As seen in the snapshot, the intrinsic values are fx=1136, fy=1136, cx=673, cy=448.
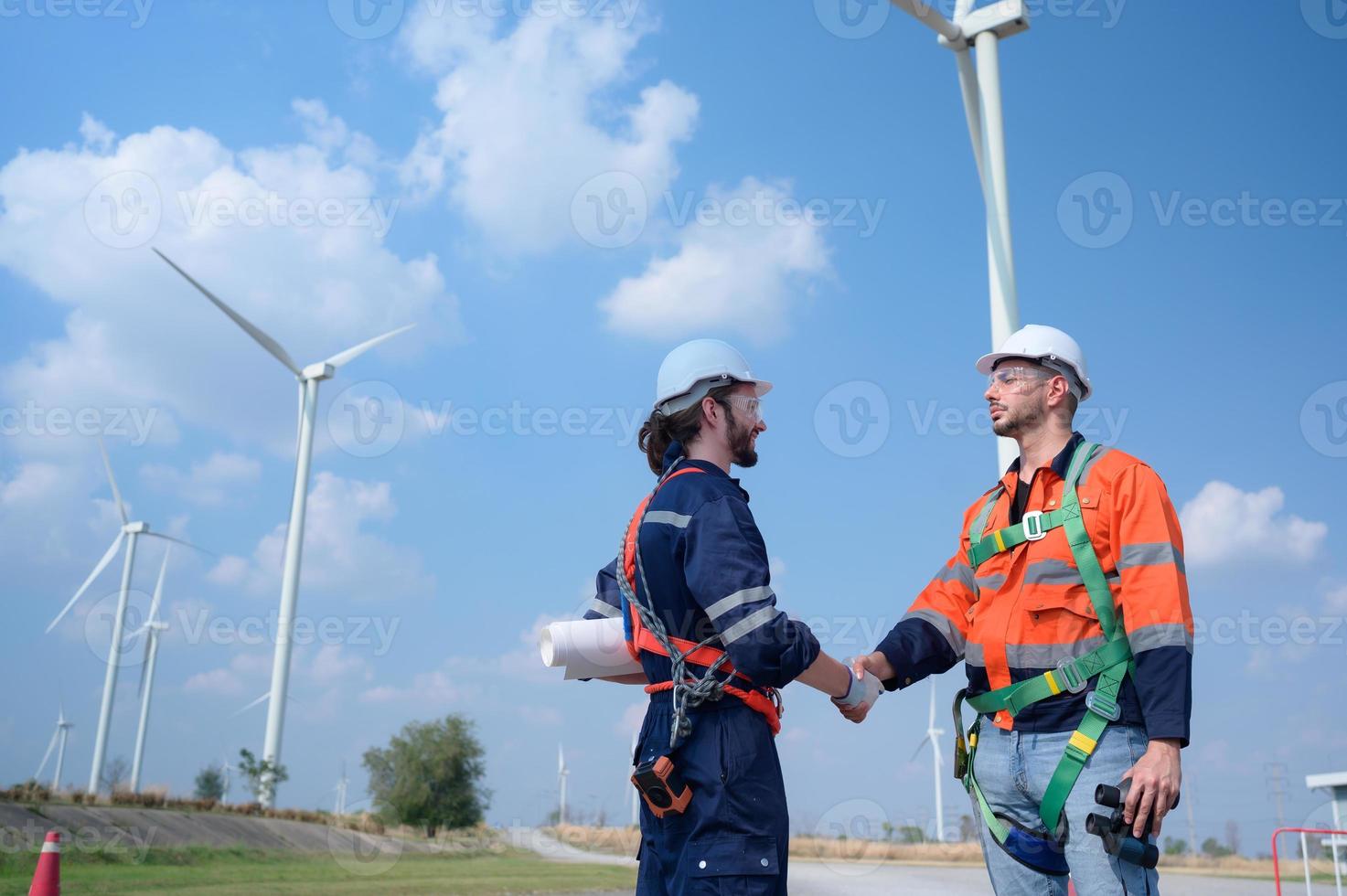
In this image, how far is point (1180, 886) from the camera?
24172 millimetres

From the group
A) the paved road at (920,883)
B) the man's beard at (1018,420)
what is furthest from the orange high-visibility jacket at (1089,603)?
the paved road at (920,883)

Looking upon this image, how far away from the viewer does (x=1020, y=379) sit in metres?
5.68

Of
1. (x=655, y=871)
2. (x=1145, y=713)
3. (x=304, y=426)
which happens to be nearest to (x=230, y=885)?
(x=655, y=871)

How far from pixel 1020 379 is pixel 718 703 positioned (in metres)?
2.35

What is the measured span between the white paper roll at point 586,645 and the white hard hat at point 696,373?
3.38 ft

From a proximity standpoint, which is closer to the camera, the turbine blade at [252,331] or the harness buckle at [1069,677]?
the harness buckle at [1069,677]

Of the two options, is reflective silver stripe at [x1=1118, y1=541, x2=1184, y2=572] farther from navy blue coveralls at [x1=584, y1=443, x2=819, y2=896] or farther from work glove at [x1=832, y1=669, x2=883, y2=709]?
navy blue coveralls at [x1=584, y1=443, x2=819, y2=896]

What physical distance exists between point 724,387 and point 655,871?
6.84 ft

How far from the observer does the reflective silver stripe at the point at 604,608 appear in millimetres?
5203

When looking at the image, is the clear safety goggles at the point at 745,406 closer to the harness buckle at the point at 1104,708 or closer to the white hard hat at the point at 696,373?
the white hard hat at the point at 696,373

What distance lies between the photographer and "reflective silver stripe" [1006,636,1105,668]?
486 centimetres

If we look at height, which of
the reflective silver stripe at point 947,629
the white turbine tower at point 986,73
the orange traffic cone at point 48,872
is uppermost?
the white turbine tower at point 986,73

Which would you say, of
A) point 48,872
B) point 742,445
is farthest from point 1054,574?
point 48,872

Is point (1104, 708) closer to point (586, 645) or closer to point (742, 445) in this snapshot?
point (742, 445)
